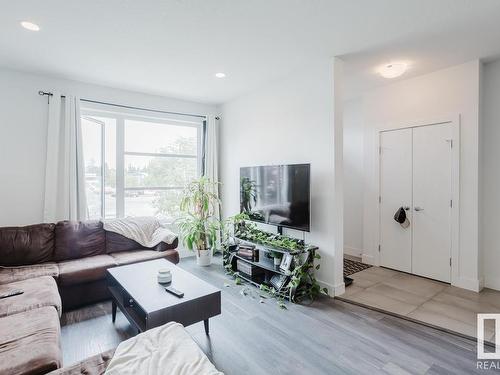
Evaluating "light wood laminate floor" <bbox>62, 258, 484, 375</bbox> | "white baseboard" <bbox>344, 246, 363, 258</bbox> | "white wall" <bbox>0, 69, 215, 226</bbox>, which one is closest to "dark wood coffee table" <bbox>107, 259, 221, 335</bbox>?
"light wood laminate floor" <bbox>62, 258, 484, 375</bbox>

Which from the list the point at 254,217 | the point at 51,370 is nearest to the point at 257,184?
the point at 254,217

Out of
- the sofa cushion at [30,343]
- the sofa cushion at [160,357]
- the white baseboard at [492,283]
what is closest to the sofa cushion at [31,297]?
the sofa cushion at [30,343]

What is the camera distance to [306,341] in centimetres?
227

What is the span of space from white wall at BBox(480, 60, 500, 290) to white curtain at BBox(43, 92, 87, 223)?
4982 millimetres

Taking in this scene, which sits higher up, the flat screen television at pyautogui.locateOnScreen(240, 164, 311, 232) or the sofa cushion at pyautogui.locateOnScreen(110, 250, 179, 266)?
the flat screen television at pyautogui.locateOnScreen(240, 164, 311, 232)

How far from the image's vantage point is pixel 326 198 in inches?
125

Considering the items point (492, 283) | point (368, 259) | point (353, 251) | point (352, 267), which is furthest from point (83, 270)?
point (492, 283)

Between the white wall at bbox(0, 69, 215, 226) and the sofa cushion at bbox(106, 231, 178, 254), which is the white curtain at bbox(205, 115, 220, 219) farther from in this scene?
the white wall at bbox(0, 69, 215, 226)

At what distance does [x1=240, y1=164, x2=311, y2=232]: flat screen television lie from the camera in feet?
10.5

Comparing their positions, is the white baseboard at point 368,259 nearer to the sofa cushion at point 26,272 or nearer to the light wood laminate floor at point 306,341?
the light wood laminate floor at point 306,341

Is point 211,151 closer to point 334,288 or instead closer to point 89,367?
point 334,288

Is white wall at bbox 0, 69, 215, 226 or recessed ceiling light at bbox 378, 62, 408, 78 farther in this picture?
white wall at bbox 0, 69, 215, 226

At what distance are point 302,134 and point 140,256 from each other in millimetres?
2472

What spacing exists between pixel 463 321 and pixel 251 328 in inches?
74.8
